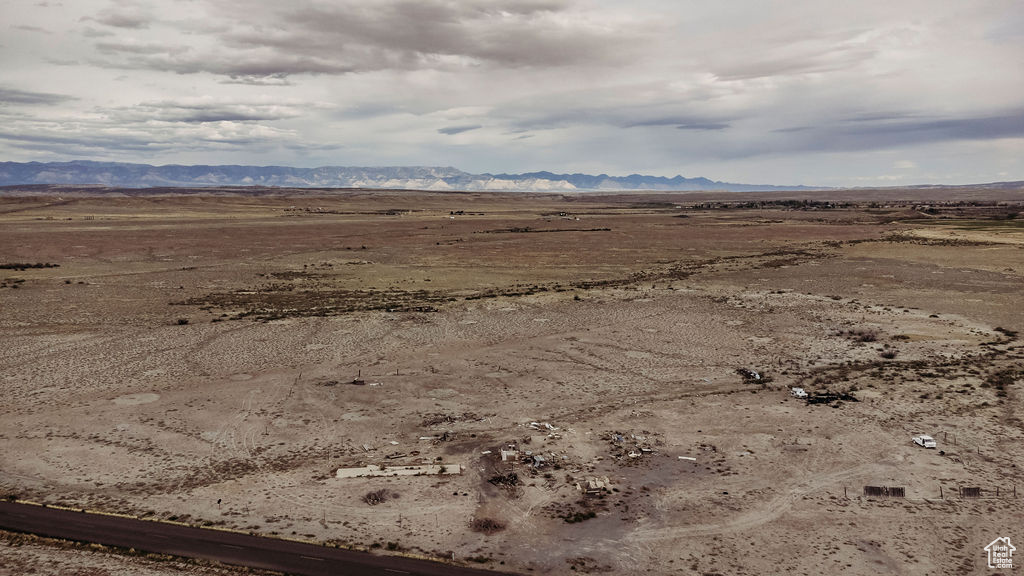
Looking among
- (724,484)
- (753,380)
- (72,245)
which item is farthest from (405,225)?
(724,484)

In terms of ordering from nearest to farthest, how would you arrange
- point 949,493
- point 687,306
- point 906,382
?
point 949,493 < point 906,382 < point 687,306

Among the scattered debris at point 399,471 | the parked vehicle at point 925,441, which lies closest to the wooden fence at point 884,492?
the parked vehicle at point 925,441

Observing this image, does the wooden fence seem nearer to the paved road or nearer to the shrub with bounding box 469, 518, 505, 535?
the shrub with bounding box 469, 518, 505, 535

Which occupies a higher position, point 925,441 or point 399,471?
point 925,441

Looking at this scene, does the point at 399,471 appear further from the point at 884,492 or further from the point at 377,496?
the point at 884,492

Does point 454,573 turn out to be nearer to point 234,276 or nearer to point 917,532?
point 917,532

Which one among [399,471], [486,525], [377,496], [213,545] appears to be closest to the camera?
[213,545]

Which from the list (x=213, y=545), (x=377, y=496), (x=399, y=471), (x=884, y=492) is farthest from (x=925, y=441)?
(x=213, y=545)
